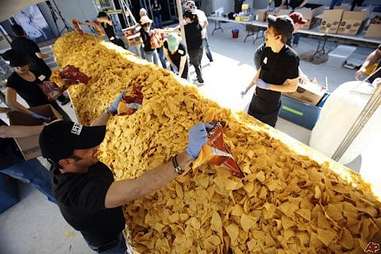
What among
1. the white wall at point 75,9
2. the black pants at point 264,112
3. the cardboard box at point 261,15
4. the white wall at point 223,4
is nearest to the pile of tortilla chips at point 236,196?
the black pants at point 264,112

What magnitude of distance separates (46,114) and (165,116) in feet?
7.51

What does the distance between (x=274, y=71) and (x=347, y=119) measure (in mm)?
1078

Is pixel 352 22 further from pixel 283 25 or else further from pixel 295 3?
pixel 283 25

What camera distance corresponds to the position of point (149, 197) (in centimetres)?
182

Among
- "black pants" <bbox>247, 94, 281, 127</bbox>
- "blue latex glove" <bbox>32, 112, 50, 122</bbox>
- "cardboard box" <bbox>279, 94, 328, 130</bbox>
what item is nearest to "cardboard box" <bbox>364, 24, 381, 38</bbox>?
"cardboard box" <bbox>279, 94, 328, 130</bbox>

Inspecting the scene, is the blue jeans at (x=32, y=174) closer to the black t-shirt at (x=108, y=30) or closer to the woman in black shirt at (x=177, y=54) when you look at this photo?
the woman in black shirt at (x=177, y=54)

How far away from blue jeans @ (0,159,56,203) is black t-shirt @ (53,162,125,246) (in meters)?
1.75

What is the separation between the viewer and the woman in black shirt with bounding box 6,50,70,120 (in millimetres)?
2937

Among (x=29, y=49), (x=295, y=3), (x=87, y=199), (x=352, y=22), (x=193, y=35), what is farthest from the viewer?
(x=295, y=3)

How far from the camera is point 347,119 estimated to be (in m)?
2.58

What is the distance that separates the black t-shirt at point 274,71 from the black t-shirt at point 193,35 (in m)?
2.55

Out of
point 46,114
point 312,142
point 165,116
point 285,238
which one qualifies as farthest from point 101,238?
point 312,142

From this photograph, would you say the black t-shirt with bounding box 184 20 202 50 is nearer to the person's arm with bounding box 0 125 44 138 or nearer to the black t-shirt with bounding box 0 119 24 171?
the person's arm with bounding box 0 125 44 138

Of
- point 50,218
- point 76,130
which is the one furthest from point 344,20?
point 50,218
